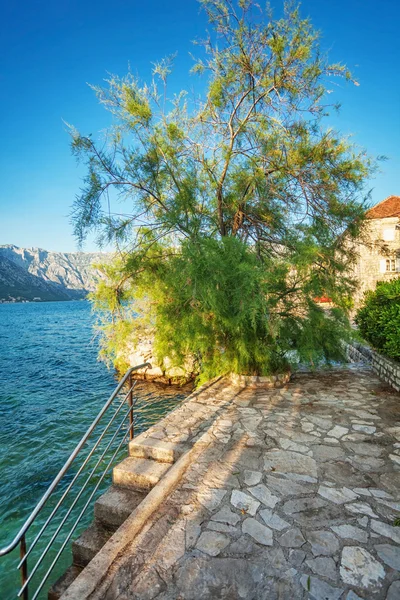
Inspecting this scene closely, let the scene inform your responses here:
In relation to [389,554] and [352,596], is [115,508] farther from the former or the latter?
[389,554]

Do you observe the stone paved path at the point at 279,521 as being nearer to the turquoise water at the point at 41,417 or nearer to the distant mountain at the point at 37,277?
the turquoise water at the point at 41,417

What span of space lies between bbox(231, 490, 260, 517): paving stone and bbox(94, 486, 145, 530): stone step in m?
0.97

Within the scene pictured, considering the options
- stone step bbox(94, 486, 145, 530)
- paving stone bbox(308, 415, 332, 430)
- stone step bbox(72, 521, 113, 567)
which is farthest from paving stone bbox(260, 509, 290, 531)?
paving stone bbox(308, 415, 332, 430)

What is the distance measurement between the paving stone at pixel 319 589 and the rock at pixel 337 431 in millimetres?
2246

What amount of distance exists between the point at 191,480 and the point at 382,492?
175cm

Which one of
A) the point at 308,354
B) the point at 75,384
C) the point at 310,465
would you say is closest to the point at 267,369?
the point at 308,354

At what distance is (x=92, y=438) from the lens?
7.70 metres

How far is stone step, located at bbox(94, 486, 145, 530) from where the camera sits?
10.0ft

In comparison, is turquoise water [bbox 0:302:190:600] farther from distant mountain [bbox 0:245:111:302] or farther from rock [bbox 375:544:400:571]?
distant mountain [bbox 0:245:111:302]

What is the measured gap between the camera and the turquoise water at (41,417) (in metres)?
5.04

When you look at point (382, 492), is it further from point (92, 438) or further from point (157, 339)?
point (92, 438)

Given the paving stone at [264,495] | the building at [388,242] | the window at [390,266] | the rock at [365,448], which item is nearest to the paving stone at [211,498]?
the paving stone at [264,495]

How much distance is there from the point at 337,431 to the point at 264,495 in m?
1.81

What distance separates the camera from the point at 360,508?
8.90 feet
